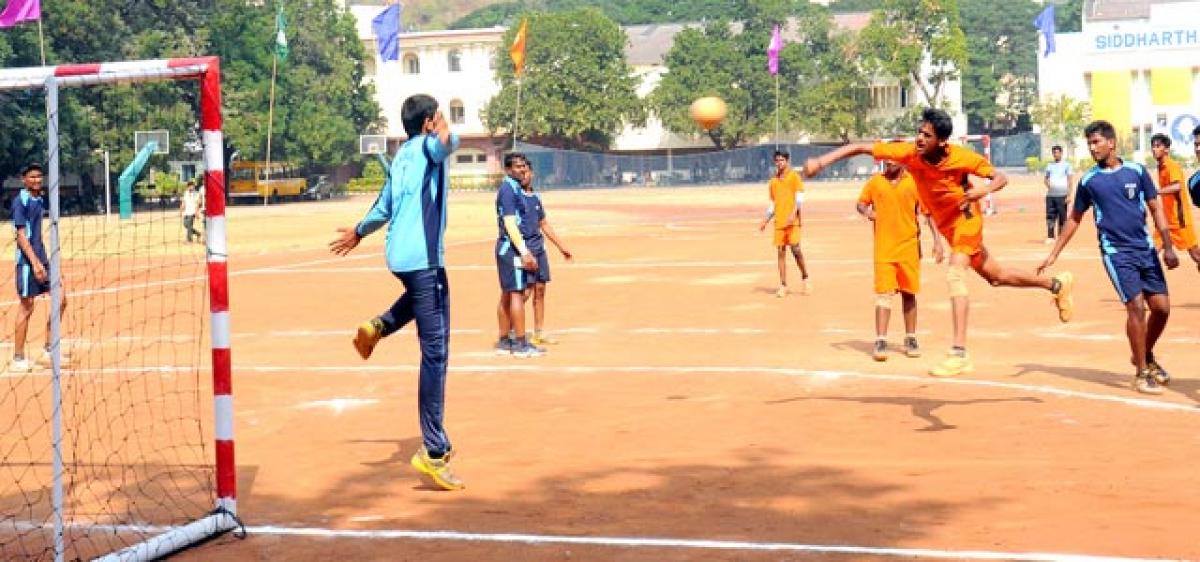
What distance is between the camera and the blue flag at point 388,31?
63469 millimetres

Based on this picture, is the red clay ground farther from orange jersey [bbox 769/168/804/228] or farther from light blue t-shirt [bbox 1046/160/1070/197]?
light blue t-shirt [bbox 1046/160/1070/197]

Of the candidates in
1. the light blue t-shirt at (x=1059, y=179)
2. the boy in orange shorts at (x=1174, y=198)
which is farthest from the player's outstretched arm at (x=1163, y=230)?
the light blue t-shirt at (x=1059, y=179)

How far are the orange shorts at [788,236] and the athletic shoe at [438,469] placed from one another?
13108 mm

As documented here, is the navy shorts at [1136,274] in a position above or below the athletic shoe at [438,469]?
above

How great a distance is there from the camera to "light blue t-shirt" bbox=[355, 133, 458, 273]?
9125 millimetres

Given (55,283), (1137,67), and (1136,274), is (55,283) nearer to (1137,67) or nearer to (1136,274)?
(1136,274)

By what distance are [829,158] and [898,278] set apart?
498 cm

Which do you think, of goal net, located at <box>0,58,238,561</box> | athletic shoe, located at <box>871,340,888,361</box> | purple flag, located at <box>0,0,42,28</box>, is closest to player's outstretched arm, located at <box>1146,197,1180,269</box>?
athletic shoe, located at <box>871,340,888,361</box>

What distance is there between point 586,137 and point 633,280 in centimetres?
8147

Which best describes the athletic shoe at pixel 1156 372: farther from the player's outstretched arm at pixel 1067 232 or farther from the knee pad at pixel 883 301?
the knee pad at pixel 883 301

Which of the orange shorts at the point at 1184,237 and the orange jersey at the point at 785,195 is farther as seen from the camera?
the orange jersey at the point at 785,195

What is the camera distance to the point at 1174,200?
15.9 metres

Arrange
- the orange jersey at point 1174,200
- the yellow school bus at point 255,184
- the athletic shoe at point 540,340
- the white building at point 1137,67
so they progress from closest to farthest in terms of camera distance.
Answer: the orange jersey at point 1174,200 → the athletic shoe at point 540,340 → the yellow school bus at point 255,184 → the white building at point 1137,67

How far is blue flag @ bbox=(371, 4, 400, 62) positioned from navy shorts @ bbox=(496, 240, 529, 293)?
48.7 meters
